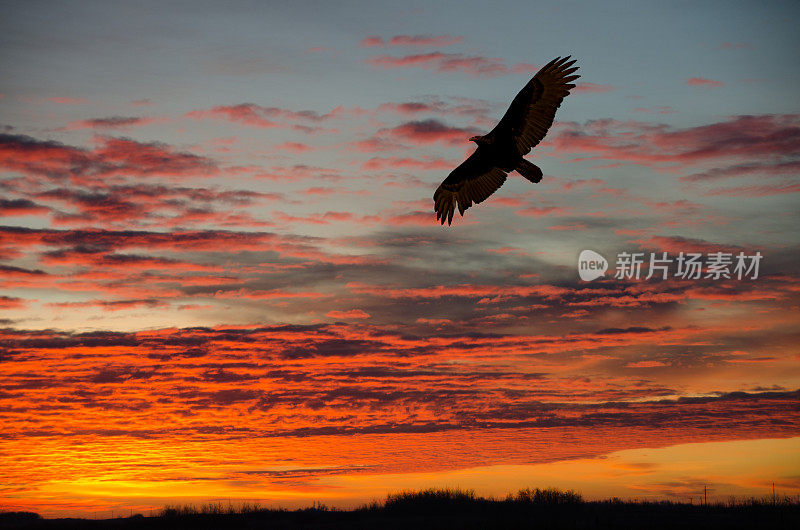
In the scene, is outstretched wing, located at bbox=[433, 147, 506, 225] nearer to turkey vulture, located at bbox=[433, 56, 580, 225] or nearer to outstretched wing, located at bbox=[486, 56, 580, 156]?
turkey vulture, located at bbox=[433, 56, 580, 225]

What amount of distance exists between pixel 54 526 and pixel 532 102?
136ft

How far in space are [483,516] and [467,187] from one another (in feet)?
116

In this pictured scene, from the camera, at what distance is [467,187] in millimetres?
23969

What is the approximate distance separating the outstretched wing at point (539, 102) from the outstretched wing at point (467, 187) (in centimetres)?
177

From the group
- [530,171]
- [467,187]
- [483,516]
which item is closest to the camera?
[530,171]

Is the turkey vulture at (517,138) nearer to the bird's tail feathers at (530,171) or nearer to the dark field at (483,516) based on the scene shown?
the bird's tail feathers at (530,171)

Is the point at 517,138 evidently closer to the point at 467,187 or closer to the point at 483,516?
the point at 467,187

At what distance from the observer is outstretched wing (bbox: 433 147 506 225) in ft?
78.3

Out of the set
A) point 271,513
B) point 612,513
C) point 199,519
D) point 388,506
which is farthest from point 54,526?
point 612,513

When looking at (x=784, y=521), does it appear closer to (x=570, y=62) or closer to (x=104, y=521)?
(x=570, y=62)

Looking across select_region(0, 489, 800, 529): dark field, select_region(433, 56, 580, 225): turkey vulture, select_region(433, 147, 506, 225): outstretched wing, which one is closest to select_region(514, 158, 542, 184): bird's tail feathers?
select_region(433, 56, 580, 225): turkey vulture

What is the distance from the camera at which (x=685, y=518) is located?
4778cm

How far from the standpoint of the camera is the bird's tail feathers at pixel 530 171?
70.1 feet

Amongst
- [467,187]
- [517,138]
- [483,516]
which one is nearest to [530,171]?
[517,138]
